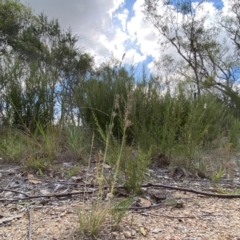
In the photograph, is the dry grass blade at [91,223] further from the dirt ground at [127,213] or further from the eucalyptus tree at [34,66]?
the eucalyptus tree at [34,66]

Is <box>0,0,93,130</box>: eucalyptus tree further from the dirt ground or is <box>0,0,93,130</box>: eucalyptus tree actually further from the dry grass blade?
the dry grass blade

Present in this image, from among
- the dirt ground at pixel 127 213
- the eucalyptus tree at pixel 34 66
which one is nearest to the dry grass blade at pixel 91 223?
→ the dirt ground at pixel 127 213

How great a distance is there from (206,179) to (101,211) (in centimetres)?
157

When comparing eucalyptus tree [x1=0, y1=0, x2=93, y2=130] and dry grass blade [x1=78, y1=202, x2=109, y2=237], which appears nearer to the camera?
dry grass blade [x1=78, y1=202, x2=109, y2=237]

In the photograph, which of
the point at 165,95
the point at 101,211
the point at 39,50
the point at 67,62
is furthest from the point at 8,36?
the point at 101,211

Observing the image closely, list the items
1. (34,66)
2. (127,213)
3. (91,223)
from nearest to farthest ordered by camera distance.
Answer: (91,223)
(127,213)
(34,66)

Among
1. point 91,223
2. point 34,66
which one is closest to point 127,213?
point 91,223

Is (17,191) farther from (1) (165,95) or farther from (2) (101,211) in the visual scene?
(1) (165,95)

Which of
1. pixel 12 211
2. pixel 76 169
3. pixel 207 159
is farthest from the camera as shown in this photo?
pixel 207 159

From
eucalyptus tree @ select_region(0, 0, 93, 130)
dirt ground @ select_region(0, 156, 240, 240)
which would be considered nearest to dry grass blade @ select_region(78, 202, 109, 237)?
dirt ground @ select_region(0, 156, 240, 240)

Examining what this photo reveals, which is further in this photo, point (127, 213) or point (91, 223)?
point (127, 213)

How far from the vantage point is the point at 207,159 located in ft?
11.1

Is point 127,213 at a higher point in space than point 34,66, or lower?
lower

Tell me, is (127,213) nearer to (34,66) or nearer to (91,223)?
(91,223)
